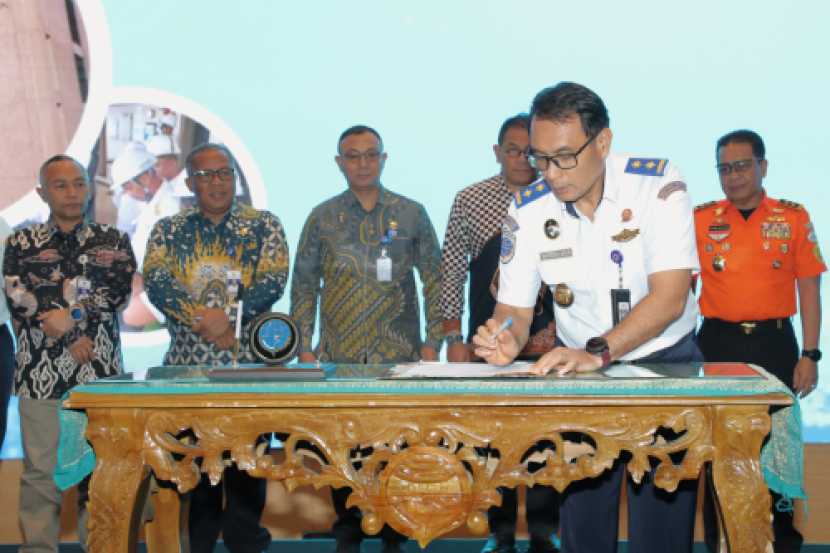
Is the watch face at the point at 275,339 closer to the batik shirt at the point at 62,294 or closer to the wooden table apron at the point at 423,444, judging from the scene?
the wooden table apron at the point at 423,444

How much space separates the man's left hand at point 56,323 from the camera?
9.80 feet

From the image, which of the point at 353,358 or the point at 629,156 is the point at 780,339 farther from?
the point at 353,358

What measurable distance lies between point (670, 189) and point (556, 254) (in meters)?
0.35

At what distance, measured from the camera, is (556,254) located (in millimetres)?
2186

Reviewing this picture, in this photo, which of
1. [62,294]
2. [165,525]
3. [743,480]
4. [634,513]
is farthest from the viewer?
[62,294]

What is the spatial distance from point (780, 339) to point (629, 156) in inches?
58.0

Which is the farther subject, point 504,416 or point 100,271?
point 100,271

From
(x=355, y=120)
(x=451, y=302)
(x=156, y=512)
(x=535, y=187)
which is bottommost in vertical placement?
(x=156, y=512)

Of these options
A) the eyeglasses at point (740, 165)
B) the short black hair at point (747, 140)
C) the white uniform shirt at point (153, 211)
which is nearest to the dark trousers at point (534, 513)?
the eyeglasses at point (740, 165)

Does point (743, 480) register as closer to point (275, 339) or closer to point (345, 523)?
point (275, 339)

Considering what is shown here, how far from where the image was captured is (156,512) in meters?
2.38

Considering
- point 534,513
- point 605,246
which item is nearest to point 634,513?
point 605,246

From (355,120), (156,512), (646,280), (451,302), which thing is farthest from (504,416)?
(355,120)

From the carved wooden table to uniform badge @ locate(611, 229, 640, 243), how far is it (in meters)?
0.38
